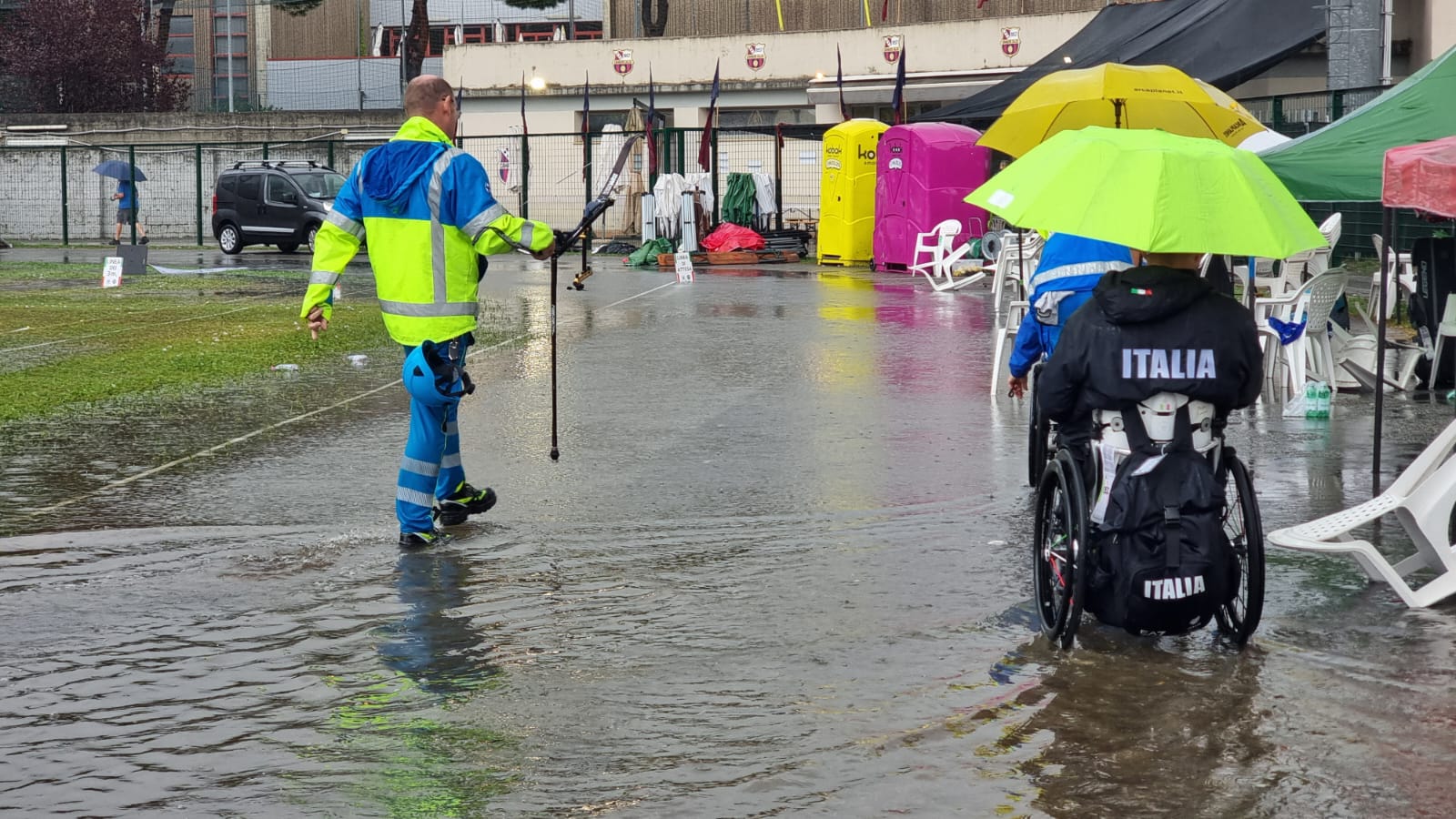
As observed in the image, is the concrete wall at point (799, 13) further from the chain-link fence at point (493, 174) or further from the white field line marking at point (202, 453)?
the white field line marking at point (202, 453)

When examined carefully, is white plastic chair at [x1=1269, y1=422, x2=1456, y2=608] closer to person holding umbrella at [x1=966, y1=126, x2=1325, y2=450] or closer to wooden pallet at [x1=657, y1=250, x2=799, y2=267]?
person holding umbrella at [x1=966, y1=126, x2=1325, y2=450]

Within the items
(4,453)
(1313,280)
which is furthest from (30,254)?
(1313,280)

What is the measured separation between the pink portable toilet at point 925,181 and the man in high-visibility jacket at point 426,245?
19.2 m

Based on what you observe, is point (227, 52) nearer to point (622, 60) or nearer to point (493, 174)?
point (622, 60)

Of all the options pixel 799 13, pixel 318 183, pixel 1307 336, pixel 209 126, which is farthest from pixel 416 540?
pixel 799 13

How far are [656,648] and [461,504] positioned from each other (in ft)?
7.04

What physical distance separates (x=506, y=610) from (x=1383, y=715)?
2.93m

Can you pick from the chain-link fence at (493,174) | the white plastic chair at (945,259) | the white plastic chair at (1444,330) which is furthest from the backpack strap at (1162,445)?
the chain-link fence at (493,174)

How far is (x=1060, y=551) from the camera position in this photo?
18.4 ft

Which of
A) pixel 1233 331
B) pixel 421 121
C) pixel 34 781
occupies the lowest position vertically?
pixel 34 781

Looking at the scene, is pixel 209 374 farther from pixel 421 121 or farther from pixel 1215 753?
pixel 1215 753

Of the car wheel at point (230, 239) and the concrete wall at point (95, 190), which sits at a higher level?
the concrete wall at point (95, 190)

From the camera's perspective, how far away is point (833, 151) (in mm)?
28875

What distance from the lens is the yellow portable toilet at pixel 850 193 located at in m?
28.3
